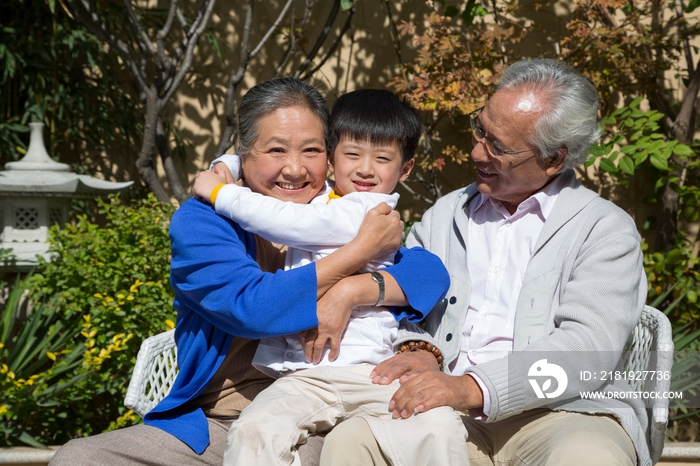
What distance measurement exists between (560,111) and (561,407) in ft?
3.45

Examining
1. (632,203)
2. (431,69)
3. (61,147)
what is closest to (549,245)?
(431,69)

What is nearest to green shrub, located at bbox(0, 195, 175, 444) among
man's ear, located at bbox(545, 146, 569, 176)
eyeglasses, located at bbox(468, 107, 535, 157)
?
eyeglasses, located at bbox(468, 107, 535, 157)

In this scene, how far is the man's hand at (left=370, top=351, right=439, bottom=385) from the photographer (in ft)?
7.22

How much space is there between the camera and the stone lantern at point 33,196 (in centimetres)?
415

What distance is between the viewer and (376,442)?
84.4 inches

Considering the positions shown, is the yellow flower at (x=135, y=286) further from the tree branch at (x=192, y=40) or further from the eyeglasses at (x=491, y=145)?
the eyeglasses at (x=491, y=145)

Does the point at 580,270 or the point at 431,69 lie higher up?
the point at 431,69

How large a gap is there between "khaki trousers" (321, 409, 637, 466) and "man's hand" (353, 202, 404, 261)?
0.54 m

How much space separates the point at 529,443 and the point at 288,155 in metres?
1.23

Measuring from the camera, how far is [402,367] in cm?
224

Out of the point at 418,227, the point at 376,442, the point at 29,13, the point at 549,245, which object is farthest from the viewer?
the point at 29,13

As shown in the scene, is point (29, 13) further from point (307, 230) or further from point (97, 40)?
point (307, 230)

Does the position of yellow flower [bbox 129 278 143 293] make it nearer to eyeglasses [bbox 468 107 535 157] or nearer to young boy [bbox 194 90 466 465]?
young boy [bbox 194 90 466 465]

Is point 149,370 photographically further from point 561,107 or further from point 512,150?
point 561,107
